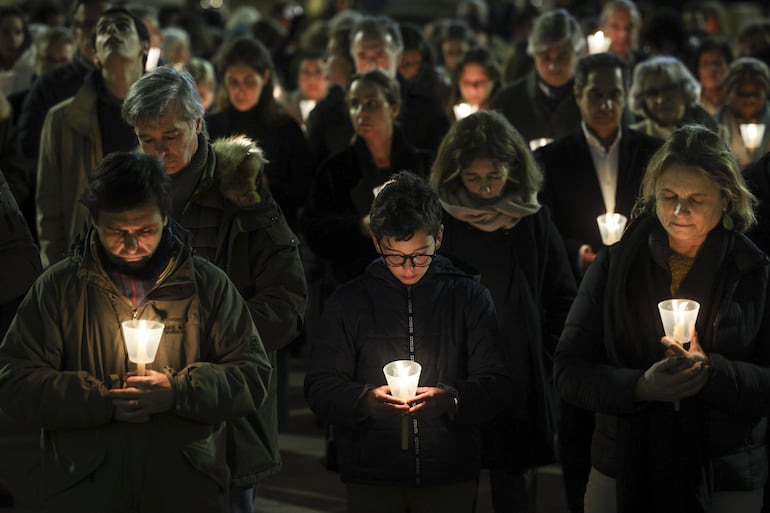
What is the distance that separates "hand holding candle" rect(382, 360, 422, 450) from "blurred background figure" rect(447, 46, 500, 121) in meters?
5.65

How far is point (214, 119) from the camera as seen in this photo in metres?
8.84

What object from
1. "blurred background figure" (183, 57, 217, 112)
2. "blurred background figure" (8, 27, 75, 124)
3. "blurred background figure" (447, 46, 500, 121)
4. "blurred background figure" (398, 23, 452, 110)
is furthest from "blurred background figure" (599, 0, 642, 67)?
"blurred background figure" (8, 27, 75, 124)

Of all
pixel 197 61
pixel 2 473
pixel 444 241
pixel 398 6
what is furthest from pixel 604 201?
pixel 398 6

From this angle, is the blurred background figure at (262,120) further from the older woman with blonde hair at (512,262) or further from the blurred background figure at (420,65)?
the blurred background figure at (420,65)

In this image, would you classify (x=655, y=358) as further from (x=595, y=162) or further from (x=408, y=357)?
(x=595, y=162)

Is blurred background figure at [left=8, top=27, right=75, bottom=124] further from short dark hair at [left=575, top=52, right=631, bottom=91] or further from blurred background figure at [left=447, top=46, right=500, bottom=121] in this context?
short dark hair at [left=575, top=52, right=631, bottom=91]

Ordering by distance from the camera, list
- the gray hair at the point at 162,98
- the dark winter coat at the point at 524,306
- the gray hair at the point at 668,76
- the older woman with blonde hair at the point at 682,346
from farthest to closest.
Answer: the gray hair at the point at 668,76, the dark winter coat at the point at 524,306, the gray hair at the point at 162,98, the older woman with blonde hair at the point at 682,346

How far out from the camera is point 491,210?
618cm

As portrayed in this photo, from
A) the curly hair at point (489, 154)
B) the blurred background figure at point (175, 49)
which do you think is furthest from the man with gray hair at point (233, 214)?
the blurred background figure at point (175, 49)

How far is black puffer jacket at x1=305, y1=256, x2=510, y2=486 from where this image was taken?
506 centimetres

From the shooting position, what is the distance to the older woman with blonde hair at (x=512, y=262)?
6098 mm

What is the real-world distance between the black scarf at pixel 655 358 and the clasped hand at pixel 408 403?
1.77 ft

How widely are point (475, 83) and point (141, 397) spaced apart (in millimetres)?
6598

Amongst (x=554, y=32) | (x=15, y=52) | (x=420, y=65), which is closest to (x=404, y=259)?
(x=554, y=32)
